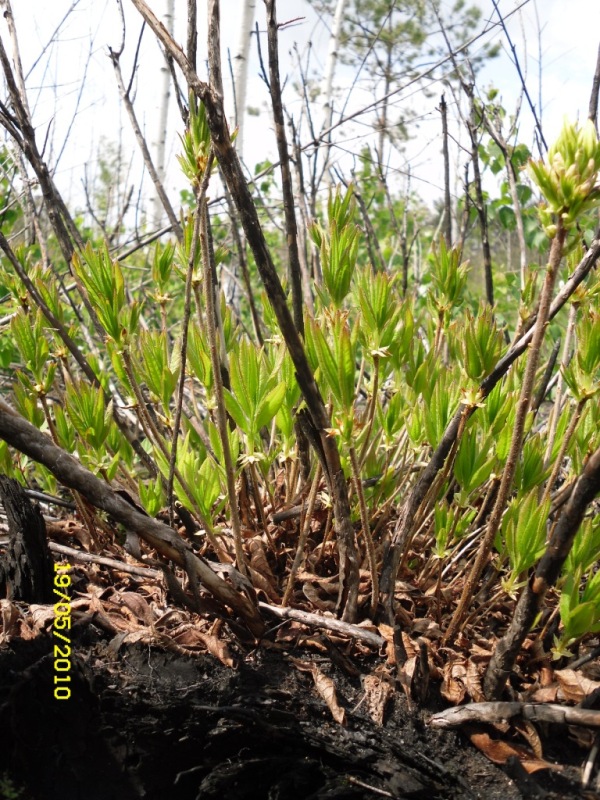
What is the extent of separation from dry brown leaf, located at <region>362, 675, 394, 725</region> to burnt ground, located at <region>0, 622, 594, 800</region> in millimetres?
13

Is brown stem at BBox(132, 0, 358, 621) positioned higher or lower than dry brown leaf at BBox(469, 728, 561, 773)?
higher

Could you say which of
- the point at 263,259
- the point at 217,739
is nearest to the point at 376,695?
the point at 217,739

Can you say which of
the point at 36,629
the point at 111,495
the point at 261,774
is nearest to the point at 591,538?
the point at 261,774

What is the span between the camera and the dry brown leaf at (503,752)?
121 cm

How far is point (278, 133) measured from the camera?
123 cm

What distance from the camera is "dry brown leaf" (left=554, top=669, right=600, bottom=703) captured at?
1.31 meters

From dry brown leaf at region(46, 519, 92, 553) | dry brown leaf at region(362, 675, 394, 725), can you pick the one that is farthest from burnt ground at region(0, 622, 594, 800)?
dry brown leaf at region(46, 519, 92, 553)

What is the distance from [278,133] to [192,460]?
660mm

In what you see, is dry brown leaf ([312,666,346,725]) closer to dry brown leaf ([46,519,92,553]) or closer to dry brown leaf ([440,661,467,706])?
dry brown leaf ([440,661,467,706])

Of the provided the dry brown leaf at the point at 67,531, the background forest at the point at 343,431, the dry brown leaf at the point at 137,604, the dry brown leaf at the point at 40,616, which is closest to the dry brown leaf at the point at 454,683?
the background forest at the point at 343,431

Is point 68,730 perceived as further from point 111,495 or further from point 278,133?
point 278,133

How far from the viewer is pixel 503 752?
1245 millimetres

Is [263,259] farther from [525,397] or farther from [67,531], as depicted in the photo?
[67,531]

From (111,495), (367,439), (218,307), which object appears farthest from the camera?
(218,307)
